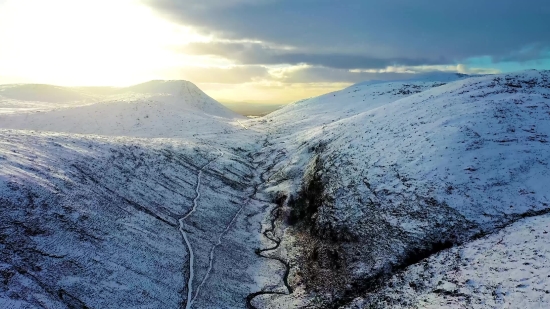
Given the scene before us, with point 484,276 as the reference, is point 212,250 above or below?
below

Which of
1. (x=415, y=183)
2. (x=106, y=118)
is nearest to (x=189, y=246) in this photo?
(x=415, y=183)

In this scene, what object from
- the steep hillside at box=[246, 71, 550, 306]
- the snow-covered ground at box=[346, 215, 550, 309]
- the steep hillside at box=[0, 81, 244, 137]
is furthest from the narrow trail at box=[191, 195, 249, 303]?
the steep hillside at box=[0, 81, 244, 137]

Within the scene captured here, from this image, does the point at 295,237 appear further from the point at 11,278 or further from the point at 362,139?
the point at 11,278

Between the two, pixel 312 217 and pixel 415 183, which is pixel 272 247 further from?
pixel 415 183

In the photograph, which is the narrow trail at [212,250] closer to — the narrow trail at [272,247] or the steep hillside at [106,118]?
the narrow trail at [272,247]

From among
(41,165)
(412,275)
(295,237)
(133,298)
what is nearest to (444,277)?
(412,275)

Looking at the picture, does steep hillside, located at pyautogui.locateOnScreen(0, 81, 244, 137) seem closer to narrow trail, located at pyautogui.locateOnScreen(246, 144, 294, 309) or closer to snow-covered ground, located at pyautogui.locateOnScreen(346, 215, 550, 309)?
narrow trail, located at pyautogui.locateOnScreen(246, 144, 294, 309)
